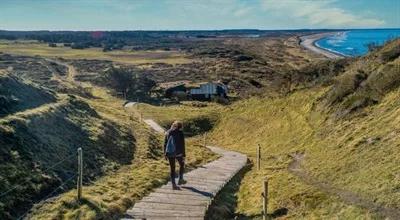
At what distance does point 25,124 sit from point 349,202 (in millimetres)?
13257

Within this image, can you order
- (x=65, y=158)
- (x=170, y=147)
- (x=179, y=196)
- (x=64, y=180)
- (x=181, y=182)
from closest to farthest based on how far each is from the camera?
(x=179, y=196) → (x=64, y=180) → (x=170, y=147) → (x=181, y=182) → (x=65, y=158)

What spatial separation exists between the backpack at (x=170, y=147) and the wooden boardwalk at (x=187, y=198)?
1.36 m

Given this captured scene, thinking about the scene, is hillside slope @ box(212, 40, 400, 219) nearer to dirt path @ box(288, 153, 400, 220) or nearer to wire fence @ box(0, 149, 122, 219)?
dirt path @ box(288, 153, 400, 220)

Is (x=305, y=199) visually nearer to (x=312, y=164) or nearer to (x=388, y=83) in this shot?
(x=312, y=164)

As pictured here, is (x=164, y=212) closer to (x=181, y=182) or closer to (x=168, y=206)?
(x=168, y=206)

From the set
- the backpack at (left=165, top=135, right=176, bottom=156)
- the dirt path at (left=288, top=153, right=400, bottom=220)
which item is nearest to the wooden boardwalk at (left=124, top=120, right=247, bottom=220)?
the backpack at (left=165, top=135, right=176, bottom=156)

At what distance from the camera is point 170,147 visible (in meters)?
19.2

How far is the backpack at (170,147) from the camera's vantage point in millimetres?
19172

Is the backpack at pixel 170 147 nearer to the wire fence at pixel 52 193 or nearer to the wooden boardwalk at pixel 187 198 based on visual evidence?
the wooden boardwalk at pixel 187 198

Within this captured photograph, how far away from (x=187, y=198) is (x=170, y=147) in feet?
6.66

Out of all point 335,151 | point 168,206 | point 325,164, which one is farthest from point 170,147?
point 335,151

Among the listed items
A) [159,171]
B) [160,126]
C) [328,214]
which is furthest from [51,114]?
[160,126]

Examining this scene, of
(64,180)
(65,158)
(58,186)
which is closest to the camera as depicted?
(58,186)

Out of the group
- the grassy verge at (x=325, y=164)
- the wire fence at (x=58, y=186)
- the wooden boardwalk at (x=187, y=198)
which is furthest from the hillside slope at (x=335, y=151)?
the wire fence at (x=58, y=186)
